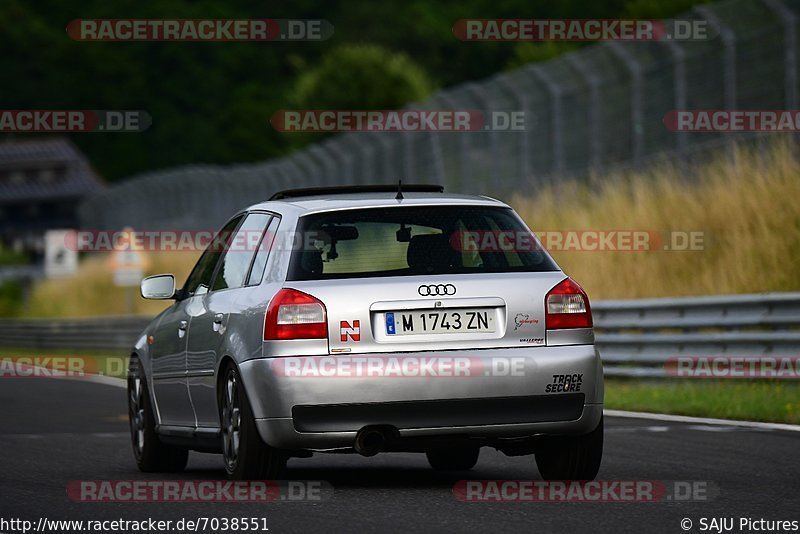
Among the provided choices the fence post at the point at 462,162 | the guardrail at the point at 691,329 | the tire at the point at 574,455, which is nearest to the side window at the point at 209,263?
the tire at the point at 574,455

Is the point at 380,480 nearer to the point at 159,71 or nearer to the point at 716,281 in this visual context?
the point at 716,281

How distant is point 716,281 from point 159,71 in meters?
129

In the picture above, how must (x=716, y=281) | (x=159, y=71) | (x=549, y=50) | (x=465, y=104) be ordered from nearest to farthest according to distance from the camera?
(x=716, y=281) → (x=465, y=104) → (x=549, y=50) → (x=159, y=71)

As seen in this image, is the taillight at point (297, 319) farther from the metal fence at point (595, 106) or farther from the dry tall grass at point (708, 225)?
the metal fence at point (595, 106)

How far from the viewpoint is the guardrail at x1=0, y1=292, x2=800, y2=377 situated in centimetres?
1659

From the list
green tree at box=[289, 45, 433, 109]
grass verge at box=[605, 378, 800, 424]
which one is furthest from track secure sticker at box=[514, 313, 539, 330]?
green tree at box=[289, 45, 433, 109]

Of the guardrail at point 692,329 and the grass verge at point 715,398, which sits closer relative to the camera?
the grass verge at point 715,398

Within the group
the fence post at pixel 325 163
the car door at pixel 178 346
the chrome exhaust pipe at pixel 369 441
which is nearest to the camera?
the chrome exhaust pipe at pixel 369 441

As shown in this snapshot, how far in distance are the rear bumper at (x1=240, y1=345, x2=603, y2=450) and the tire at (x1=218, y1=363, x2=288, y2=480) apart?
91 millimetres

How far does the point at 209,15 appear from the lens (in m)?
152

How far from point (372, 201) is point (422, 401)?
1263mm

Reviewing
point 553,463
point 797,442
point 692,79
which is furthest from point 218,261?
point 692,79

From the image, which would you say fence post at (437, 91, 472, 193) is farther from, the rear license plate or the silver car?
the rear license plate

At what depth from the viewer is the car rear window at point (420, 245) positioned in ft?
30.8
